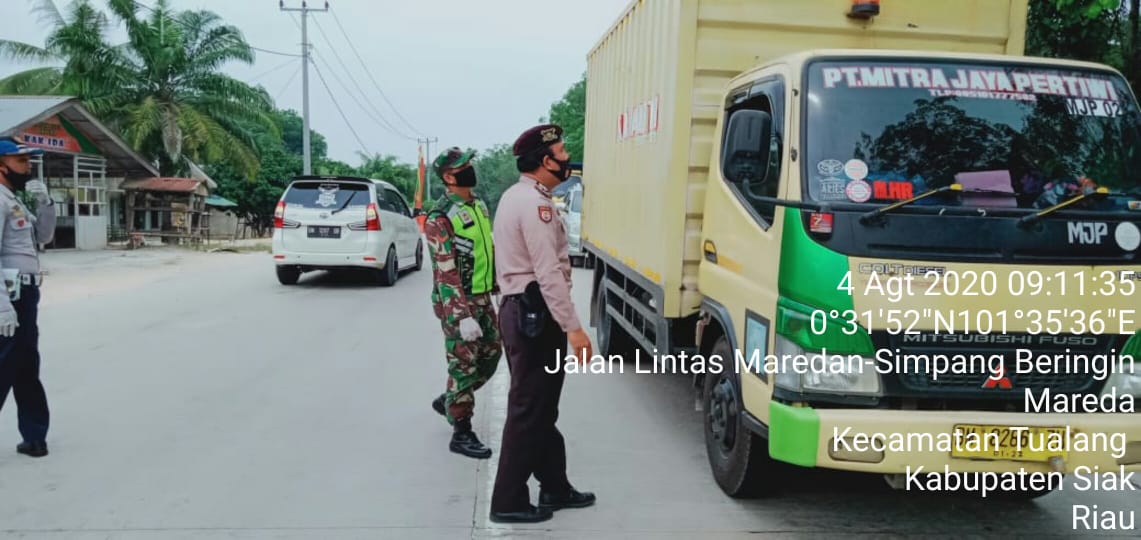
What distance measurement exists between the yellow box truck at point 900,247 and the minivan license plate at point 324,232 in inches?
363

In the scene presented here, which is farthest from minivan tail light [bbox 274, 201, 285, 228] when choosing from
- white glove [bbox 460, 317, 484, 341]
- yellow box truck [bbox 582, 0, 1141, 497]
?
yellow box truck [bbox 582, 0, 1141, 497]

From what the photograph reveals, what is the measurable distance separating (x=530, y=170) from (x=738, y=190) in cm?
104

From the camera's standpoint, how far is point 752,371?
4082 millimetres

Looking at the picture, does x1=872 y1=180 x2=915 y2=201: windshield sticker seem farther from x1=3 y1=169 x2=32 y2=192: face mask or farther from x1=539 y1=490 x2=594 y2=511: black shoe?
x1=3 y1=169 x2=32 y2=192: face mask

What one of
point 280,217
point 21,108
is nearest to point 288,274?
point 280,217

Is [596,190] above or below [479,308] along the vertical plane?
above

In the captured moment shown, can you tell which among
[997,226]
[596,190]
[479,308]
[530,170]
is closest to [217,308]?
[596,190]

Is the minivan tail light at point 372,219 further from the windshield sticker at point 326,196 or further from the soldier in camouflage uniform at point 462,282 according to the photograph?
the soldier in camouflage uniform at point 462,282

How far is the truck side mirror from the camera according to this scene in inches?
160

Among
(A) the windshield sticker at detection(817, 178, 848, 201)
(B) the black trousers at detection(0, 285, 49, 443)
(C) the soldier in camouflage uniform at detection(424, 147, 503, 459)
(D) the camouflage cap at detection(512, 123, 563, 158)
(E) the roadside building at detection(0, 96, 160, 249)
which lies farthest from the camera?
(E) the roadside building at detection(0, 96, 160, 249)

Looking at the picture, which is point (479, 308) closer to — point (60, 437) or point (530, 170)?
point (530, 170)

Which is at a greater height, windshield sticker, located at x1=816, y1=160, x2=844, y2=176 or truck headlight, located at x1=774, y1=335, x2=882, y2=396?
windshield sticker, located at x1=816, y1=160, x2=844, y2=176

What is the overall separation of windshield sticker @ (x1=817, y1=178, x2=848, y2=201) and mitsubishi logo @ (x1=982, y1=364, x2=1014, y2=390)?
935mm

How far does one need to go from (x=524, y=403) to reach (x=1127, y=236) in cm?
269
